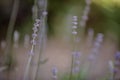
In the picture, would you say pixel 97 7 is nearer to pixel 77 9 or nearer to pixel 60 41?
pixel 77 9

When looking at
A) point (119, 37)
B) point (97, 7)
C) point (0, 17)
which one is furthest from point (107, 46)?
point (0, 17)

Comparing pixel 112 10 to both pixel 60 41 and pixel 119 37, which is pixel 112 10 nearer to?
pixel 119 37

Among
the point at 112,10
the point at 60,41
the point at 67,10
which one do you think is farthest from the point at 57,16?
the point at 112,10

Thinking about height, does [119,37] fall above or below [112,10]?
below

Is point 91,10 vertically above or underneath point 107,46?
above

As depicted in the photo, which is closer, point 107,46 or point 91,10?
point 107,46

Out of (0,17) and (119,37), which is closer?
(119,37)
